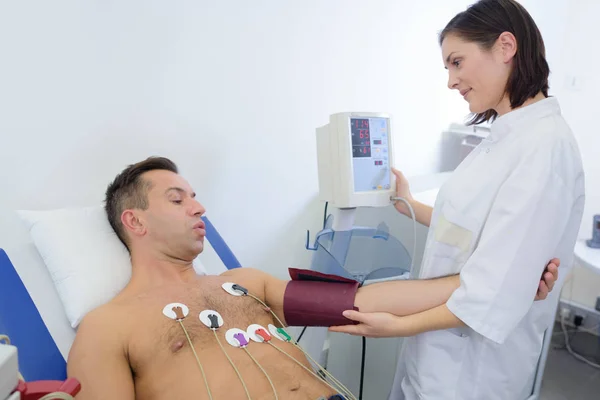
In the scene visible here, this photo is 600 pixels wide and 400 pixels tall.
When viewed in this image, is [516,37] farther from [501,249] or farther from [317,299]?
[317,299]

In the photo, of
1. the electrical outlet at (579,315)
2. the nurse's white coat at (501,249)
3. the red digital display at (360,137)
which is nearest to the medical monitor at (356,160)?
the red digital display at (360,137)

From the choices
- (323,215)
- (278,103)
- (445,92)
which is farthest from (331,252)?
(445,92)

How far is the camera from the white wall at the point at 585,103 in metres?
2.90

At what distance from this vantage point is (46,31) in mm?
1182

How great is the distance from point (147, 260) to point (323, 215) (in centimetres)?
91

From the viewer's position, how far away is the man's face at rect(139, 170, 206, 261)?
126 cm

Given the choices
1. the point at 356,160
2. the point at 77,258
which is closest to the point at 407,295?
the point at 356,160

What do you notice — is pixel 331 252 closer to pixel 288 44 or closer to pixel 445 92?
pixel 288 44

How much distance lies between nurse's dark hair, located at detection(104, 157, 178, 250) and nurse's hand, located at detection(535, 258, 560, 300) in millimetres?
1040

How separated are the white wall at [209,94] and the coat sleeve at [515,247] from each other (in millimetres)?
942

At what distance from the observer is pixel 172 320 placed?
109 cm

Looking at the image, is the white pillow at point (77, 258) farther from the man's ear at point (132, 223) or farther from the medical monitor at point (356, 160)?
the medical monitor at point (356, 160)

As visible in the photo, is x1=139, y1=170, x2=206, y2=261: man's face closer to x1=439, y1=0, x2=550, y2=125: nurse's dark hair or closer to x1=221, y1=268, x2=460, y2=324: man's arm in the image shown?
x1=221, y1=268, x2=460, y2=324: man's arm

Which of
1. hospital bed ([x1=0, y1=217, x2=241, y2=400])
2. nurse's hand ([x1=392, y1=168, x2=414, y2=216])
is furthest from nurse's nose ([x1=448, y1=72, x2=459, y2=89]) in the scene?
hospital bed ([x1=0, y1=217, x2=241, y2=400])
